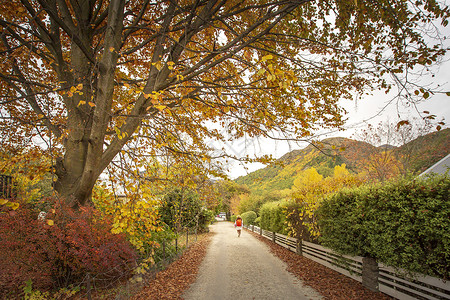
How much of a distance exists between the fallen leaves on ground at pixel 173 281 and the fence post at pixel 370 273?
14.9 ft

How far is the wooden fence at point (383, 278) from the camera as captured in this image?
3955 mm

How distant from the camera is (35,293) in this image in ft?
15.3

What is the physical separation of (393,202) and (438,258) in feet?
3.72

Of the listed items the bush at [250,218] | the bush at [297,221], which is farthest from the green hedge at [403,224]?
the bush at [250,218]

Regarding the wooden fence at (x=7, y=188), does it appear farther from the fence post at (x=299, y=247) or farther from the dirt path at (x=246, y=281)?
the fence post at (x=299, y=247)

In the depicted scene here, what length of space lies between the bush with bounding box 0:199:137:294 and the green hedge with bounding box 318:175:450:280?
577cm

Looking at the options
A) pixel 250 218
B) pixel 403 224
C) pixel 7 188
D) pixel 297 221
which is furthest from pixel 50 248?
pixel 250 218

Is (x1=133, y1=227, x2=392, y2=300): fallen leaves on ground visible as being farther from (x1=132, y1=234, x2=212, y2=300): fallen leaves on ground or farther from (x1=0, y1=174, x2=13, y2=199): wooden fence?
(x1=0, y1=174, x2=13, y2=199): wooden fence

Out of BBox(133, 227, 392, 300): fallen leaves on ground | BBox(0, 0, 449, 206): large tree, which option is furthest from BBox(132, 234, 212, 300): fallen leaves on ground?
BBox(0, 0, 449, 206): large tree

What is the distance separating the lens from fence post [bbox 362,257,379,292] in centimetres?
533

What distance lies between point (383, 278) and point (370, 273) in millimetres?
280

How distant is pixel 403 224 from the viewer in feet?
14.5

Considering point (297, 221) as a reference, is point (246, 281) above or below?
below

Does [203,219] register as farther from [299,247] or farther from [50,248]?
[50,248]
